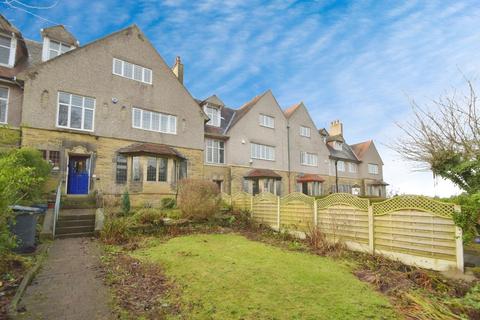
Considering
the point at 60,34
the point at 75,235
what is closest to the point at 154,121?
the point at 60,34

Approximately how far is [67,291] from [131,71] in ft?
52.4

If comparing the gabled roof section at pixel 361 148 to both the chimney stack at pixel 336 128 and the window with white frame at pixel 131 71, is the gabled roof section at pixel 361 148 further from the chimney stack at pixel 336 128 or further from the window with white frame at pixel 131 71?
the window with white frame at pixel 131 71

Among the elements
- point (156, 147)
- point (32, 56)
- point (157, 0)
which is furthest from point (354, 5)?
point (32, 56)

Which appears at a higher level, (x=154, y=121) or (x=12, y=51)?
(x=12, y=51)

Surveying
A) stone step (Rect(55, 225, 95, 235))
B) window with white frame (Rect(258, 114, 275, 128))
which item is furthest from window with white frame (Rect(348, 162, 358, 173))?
stone step (Rect(55, 225, 95, 235))

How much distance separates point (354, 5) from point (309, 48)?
364cm

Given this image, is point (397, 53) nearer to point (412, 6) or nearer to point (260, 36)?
point (412, 6)

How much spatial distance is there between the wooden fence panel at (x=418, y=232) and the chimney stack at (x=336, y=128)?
31581 millimetres

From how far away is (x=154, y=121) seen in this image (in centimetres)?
1822

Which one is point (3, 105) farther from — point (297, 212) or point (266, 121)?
point (266, 121)

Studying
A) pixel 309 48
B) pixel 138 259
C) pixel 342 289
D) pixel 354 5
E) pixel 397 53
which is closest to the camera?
pixel 342 289

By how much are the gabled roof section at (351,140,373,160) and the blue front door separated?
114 feet

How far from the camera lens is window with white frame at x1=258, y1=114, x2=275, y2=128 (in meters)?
25.9

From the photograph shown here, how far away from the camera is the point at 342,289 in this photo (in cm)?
507
